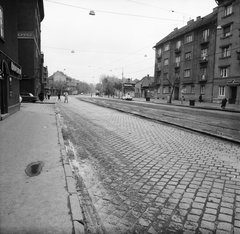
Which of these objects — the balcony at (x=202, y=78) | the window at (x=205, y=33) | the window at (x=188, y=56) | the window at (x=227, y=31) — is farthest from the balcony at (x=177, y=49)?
the window at (x=227, y=31)

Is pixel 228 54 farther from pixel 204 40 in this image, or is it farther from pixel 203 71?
pixel 204 40

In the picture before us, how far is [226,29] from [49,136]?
3511 centimetres

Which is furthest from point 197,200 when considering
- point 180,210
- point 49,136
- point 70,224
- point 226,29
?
point 226,29

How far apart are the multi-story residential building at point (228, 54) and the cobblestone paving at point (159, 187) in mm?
28974

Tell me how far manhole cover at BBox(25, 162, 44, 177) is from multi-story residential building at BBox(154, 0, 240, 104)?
31277mm

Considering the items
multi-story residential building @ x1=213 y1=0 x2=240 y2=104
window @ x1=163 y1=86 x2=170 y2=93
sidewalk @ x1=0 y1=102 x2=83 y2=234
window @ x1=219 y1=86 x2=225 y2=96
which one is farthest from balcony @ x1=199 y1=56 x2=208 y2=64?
sidewalk @ x1=0 y1=102 x2=83 y2=234

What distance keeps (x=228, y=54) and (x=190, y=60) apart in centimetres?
917

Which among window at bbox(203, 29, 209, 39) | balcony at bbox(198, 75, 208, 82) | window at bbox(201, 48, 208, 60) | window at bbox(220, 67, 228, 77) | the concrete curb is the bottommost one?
the concrete curb

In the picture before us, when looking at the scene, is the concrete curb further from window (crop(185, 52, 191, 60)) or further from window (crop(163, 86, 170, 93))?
window (crop(163, 86, 170, 93))

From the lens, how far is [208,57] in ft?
122

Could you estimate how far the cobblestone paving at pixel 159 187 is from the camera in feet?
9.09

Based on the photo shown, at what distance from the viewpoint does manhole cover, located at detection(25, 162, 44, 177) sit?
4.23m

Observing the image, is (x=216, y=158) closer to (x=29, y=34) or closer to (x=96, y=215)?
(x=96, y=215)

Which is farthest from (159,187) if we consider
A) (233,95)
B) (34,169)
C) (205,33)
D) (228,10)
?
(205,33)
